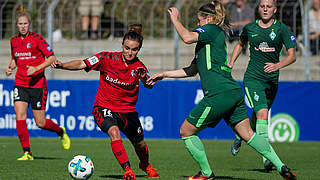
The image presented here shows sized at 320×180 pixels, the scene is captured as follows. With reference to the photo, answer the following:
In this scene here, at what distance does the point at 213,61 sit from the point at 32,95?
4.48m

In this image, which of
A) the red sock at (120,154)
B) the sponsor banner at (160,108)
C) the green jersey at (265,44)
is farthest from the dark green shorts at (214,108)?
the sponsor banner at (160,108)

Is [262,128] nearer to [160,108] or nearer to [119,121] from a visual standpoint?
[119,121]

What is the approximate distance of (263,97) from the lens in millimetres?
8422

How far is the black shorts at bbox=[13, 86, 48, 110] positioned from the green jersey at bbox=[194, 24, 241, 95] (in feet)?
14.1

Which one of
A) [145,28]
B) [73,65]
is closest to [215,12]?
[73,65]

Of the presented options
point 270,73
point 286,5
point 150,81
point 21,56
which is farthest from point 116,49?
point 150,81

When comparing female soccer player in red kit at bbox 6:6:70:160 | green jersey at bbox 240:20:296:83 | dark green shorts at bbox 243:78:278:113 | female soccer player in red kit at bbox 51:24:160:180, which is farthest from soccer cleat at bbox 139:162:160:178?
female soccer player in red kit at bbox 6:6:70:160

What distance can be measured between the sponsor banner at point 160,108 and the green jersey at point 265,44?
18.1 feet

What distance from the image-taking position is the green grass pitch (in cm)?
767

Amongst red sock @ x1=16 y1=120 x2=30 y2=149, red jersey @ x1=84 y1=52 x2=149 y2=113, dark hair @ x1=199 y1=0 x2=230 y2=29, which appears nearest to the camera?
dark hair @ x1=199 y1=0 x2=230 y2=29

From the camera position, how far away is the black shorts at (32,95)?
9984 millimetres

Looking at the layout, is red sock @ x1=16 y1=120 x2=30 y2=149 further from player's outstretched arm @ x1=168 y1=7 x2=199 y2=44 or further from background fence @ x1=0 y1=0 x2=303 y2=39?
background fence @ x1=0 y1=0 x2=303 y2=39

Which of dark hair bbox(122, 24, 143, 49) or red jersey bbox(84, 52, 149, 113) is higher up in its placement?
dark hair bbox(122, 24, 143, 49)

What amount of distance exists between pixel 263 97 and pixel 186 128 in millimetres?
2212
